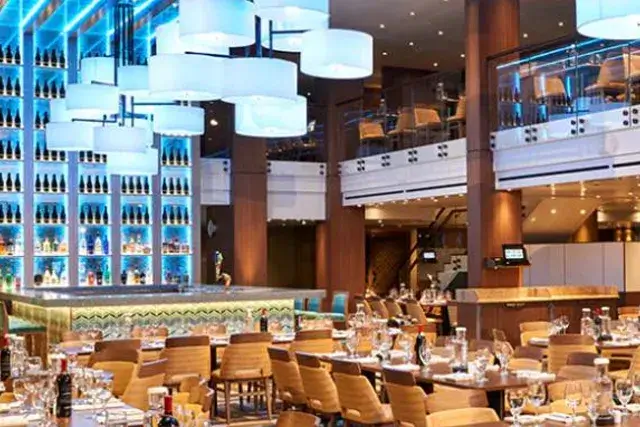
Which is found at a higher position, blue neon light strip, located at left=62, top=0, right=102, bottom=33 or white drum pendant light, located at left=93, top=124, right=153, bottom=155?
blue neon light strip, located at left=62, top=0, right=102, bottom=33

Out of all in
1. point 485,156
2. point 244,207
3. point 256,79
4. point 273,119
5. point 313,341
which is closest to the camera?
point 256,79

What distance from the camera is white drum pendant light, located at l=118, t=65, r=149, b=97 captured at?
9242 millimetres

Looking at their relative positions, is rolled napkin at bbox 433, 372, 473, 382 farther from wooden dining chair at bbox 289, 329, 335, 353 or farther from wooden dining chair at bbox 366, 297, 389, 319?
wooden dining chair at bbox 366, 297, 389, 319

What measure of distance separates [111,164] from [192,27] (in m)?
4.51

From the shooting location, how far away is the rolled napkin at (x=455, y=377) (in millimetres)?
6457

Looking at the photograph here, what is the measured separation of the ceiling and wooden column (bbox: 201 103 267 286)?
283cm

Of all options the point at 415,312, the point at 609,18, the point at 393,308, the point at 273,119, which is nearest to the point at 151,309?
the point at 273,119

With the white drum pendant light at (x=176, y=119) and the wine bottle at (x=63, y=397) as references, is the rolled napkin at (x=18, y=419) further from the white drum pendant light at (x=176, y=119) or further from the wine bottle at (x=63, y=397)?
the white drum pendant light at (x=176, y=119)

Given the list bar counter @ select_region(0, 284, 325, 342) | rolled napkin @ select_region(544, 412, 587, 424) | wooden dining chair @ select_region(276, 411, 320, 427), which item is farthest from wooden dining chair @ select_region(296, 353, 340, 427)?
bar counter @ select_region(0, 284, 325, 342)

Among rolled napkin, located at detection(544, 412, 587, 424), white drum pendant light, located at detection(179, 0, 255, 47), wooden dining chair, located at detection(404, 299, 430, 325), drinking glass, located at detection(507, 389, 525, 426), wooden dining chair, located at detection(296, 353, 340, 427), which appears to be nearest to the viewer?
drinking glass, located at detection(507, 389, 525, 426)

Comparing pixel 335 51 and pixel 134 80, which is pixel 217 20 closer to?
pixel 335 51

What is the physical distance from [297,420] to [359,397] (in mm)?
2668

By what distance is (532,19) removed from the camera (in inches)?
746

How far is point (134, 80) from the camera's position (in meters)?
9.28
